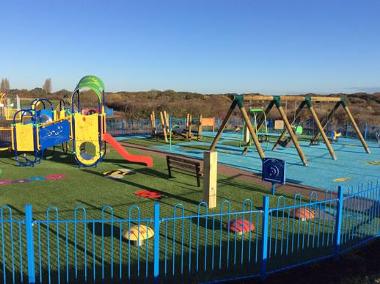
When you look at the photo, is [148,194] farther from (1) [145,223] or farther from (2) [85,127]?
(2) [85,127]

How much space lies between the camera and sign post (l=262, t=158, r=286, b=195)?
898cm

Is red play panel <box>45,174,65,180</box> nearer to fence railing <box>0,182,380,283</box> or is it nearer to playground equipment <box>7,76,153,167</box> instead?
playground equipment <box>7,76,153,167</box>

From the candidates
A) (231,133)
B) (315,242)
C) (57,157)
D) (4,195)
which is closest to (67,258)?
(315,242)

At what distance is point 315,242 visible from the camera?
6742 millimetres

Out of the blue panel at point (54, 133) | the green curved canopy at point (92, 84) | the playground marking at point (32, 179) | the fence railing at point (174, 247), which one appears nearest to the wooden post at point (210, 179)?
the fence railing at point (174, 247)

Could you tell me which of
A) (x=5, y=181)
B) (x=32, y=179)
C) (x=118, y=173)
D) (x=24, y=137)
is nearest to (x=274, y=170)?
(x=118, y=173)

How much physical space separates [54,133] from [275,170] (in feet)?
27.5

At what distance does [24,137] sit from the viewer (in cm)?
1343

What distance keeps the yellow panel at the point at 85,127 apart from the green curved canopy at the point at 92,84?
1.02 metres

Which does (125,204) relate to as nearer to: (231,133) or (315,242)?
(315,242)

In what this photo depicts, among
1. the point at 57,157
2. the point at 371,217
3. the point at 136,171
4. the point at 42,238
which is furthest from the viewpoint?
the point at 57,157

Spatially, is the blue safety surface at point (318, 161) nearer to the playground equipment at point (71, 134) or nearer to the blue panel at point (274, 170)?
the blue panel at point (274, 170)

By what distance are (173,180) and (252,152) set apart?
24.4 feet

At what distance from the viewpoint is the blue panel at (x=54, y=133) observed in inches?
535
